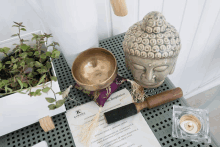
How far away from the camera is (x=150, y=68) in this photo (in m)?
0.50

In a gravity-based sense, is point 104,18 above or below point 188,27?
above

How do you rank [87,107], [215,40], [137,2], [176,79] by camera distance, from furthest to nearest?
1. [176,79]
2. [215,40]
3. [137,2]
4. [87,107]

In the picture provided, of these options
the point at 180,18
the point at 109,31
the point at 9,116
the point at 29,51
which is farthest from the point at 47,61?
the point at 180,18

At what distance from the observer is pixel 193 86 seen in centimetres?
133

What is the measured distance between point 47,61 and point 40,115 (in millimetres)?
155

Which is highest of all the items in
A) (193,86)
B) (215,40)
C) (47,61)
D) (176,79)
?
(47,61)

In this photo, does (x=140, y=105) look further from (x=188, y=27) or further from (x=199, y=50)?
(x=199, y=50)

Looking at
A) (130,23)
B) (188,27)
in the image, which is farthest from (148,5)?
(188,27)

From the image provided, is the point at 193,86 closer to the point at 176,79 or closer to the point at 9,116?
the point at 176,79

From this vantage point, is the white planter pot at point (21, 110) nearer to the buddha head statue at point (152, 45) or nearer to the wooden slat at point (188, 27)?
the buddha head statue at point (152, 45)

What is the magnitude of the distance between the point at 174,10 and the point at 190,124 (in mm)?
526

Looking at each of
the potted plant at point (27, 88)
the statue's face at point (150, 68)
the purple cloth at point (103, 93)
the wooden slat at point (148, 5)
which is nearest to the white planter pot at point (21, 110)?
the potted plant at point (27, 88)

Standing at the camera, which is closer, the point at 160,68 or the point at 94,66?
the point at 160,68

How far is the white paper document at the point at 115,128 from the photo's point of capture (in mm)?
528
